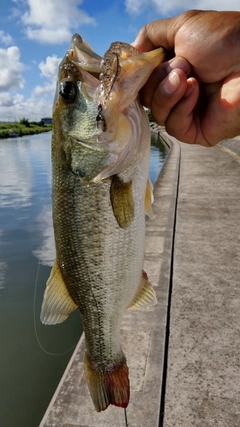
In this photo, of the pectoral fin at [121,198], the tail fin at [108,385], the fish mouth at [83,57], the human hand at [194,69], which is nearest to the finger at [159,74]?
the human hand at [194,69]

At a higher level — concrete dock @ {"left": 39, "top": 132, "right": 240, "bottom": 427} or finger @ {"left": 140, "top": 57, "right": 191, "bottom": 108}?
finger @ {"left": 140, "top": 57, "right": 191, "bottom": 108}

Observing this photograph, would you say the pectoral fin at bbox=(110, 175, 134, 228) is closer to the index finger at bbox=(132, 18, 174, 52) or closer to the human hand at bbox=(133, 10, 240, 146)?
the human hand at bbox=(133, 10, 240, 146)

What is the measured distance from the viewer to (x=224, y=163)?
42.5ft

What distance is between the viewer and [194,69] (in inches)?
75.8

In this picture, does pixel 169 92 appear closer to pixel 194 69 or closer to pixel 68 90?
pixel 194 69

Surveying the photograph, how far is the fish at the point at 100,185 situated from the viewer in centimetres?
165

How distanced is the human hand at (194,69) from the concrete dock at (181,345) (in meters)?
1.85

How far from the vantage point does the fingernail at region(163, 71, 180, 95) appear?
171cm

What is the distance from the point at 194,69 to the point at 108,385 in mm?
1634

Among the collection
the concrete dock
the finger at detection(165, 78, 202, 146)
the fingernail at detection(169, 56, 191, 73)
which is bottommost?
the concrete dock

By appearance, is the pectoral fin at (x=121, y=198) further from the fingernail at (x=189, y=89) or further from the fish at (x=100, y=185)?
the fingernail at (x=189, y=89)

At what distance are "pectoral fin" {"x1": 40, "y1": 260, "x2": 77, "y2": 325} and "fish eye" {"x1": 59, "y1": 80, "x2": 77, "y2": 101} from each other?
0.78m

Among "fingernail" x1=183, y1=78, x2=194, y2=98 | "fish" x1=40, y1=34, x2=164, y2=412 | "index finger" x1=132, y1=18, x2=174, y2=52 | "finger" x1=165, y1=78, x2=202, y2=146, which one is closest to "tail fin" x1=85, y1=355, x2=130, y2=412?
"fish" x1=40, y1=34, x2=164, y2=412

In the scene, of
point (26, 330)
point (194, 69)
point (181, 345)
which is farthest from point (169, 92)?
point (26, 330)
